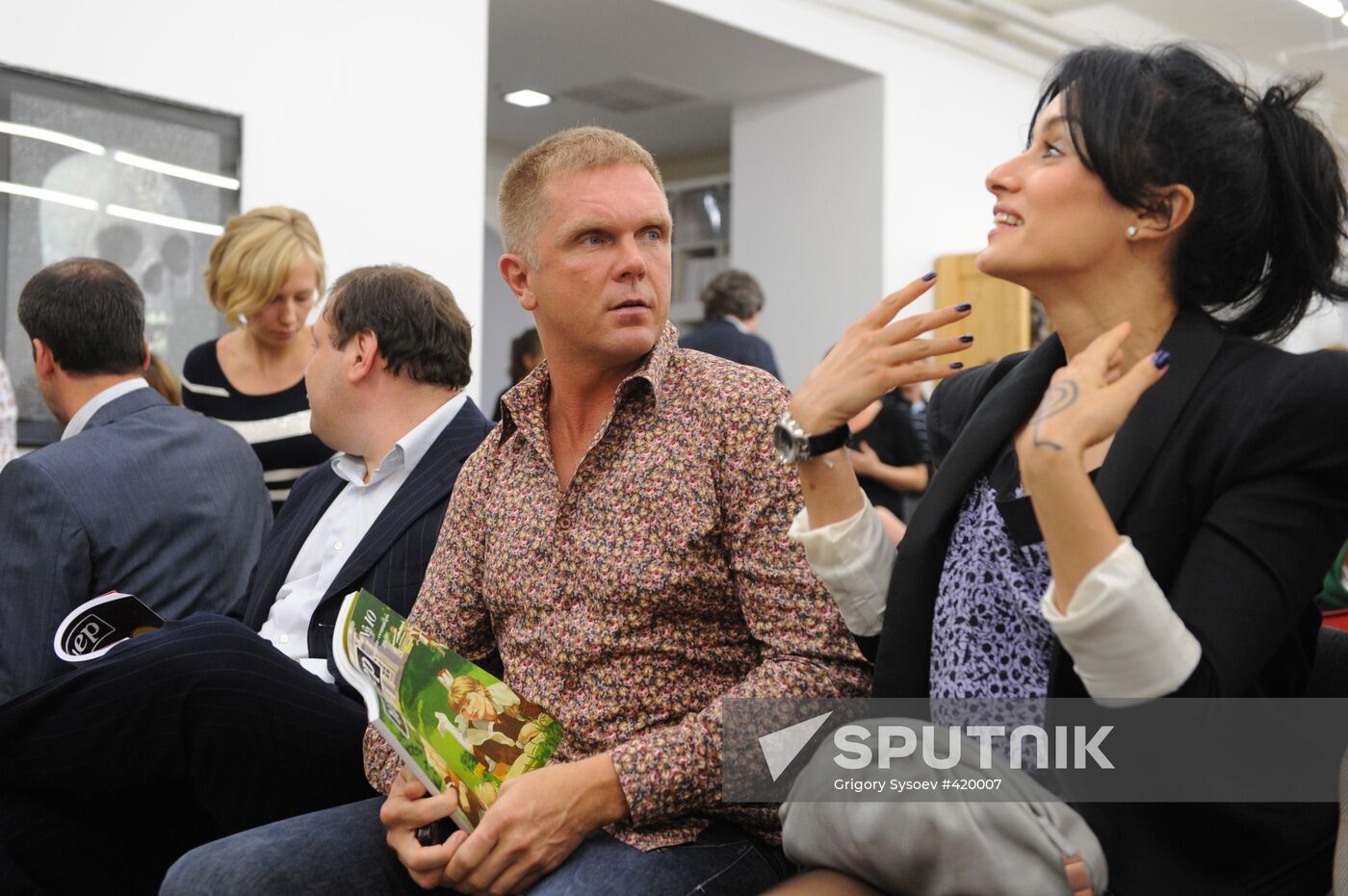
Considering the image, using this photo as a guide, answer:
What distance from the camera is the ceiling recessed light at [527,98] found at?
7.89m

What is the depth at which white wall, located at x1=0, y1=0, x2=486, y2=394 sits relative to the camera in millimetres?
4363

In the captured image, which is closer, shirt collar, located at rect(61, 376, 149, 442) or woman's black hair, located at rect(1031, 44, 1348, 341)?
woman's black hair, located at rect(1031, 44, 1348, 341)

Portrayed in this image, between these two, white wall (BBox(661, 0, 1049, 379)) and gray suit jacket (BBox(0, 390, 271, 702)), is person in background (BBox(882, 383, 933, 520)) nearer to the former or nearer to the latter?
white wall (BBox(661, 0, 1049, 379))

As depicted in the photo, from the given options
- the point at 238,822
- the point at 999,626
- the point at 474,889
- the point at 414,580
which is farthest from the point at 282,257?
the point at 999,626

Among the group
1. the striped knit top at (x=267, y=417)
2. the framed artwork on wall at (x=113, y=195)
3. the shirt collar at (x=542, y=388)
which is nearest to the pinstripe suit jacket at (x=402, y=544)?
the shirt collar at (x=542, y=388)

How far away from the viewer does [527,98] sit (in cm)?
800

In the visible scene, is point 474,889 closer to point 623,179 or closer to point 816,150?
point 623,179

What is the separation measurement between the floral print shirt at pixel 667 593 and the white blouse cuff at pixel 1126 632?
0.43 meters

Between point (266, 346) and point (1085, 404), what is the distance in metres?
2.96

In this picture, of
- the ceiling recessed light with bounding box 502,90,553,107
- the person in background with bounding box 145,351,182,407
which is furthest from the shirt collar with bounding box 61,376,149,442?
the ceiling recessed light with bounding box 502,90,553,107

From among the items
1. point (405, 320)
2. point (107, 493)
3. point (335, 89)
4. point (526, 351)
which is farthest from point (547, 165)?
point (526, 351)

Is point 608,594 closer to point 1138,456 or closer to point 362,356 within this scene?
point 1138,456

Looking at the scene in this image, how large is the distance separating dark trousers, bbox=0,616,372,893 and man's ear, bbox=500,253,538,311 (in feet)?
2.05

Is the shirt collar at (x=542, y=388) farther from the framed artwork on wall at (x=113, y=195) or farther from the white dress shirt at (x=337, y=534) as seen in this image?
the framed artwork on wall at (x=113, y=195)
